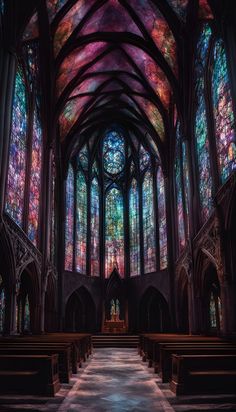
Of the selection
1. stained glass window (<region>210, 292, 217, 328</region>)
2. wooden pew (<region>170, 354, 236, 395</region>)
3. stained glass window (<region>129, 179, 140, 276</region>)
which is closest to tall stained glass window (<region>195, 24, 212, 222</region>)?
stained glass window (<region>210, 292, 217, 328</region>)

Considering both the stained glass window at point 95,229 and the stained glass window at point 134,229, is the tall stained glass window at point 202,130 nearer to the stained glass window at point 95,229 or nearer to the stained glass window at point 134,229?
the stained glass window at point 134,229

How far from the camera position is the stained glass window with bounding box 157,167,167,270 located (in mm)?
33781

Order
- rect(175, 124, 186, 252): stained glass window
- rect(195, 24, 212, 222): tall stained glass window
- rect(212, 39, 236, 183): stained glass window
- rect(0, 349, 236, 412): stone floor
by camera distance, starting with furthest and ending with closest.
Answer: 1. rect(175, 124, 186, 252): stained glass window
2. rect(195, 24, 212, 222): tall stained glass window
3. rect(212, 39, 236, 183): stained glass window
4. rect(0, 349, 236, 412): stone floor

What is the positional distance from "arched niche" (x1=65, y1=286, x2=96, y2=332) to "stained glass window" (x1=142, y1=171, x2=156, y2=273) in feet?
19.7

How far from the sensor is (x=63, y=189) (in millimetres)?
33688

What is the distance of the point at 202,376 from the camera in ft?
25.0

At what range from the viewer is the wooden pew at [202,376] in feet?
24.9

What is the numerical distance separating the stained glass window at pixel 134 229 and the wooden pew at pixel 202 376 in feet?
96.1

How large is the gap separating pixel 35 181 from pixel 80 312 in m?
17.2

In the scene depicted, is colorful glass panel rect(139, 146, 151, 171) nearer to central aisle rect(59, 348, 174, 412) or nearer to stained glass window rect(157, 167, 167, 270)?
stained glass window rect(157, 167, 167, 270)

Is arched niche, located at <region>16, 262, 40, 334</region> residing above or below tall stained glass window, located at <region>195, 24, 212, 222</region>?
below

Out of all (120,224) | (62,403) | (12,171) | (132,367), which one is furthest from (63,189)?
(62,403)

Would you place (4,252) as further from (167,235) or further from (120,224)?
(120,224)

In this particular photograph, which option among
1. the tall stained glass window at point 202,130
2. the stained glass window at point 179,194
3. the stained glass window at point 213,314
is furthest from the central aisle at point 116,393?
the stained glass window at point 179,194
